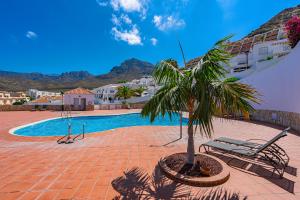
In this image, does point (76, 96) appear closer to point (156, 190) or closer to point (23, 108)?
point (23, 108)

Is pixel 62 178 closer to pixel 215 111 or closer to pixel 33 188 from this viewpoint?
pixel 33 188

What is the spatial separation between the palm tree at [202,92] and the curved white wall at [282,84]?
7296mm

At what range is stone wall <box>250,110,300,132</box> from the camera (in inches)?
339

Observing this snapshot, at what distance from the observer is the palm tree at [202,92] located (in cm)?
301

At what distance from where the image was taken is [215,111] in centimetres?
317

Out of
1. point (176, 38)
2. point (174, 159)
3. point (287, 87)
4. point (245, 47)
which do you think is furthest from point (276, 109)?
point (245, 47)

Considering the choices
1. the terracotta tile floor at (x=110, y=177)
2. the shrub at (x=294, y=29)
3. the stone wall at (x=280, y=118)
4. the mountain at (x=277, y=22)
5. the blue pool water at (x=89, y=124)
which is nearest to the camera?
the terracotta tile floor at (x=110, y=177)

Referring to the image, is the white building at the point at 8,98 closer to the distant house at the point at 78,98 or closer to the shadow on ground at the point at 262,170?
the distant house at the point at 78,98

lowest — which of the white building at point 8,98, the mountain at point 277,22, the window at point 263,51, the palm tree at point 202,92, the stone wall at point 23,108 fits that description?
the stone wall at point 23,108

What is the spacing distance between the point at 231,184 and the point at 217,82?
83.8 inches

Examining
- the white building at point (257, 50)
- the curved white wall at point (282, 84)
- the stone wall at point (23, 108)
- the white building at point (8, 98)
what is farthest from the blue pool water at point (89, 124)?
the white building at point (8, 98)

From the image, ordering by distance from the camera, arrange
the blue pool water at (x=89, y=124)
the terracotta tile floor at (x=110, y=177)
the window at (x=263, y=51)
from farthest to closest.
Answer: the window at (x=263, y=51) → the blue pool water at (x=89, y=124) → the terracotta tile floor at (x=110, y=177)

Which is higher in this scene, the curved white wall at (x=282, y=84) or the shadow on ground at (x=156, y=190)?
the curved white wall at (x=282, y=84)

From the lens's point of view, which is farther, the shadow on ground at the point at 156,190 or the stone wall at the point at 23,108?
the stone wall at the point at 23,108
